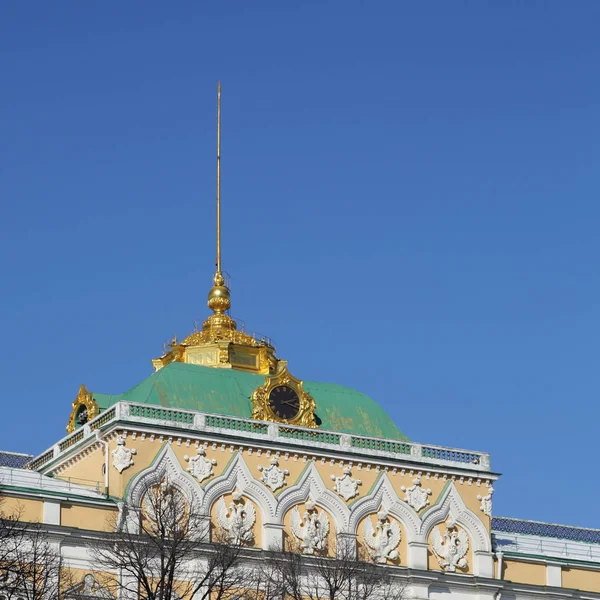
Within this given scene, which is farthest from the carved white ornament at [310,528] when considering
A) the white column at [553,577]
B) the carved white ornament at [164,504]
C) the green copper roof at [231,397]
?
the white column at [553,577]

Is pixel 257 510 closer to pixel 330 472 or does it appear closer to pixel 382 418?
pixel 330 472

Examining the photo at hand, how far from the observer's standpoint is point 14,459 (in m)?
90.0

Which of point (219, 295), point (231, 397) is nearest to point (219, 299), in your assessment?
point (219, 295)

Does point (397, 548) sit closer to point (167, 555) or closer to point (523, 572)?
point (523, 572)

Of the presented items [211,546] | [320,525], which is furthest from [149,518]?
[320,525]

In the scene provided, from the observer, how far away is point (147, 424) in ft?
270

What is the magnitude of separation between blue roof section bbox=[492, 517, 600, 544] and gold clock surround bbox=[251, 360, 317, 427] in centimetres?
1194

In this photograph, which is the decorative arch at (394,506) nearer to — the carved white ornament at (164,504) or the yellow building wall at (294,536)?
the yellow building wall at (294,536)

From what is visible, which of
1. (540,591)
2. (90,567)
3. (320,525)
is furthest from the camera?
(540,591)

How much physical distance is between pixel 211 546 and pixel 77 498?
213 inches

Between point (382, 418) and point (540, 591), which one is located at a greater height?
point (382, 418)

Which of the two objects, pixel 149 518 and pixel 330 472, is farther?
pixel 330 472

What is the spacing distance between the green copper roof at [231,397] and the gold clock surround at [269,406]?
0.91 m

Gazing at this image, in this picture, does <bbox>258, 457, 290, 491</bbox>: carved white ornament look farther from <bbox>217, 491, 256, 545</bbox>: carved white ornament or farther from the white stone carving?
the white stone carving
